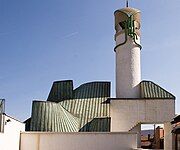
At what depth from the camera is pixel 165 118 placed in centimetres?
2497

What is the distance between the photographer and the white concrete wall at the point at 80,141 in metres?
21.3

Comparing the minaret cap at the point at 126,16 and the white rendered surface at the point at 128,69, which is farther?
the minaret cap at the point at 126,16

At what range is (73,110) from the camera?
2667 cm

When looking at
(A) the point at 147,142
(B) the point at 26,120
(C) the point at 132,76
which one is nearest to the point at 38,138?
(B) the point at 26,120

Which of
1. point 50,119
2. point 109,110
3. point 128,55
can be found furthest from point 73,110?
point 128,55

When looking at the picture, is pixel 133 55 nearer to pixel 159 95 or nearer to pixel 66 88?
pixel 159 95

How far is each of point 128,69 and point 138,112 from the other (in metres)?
4.20

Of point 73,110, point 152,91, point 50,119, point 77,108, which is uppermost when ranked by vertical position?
point 152,91

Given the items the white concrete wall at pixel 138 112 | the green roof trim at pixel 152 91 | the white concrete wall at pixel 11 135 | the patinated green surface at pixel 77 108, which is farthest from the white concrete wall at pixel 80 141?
the green roof trim at pixel 152 91

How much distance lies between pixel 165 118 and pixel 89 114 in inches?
248

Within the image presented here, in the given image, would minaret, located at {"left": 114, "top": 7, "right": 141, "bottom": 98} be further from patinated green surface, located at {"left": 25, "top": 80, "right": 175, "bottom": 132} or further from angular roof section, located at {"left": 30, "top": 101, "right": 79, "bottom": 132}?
angular roof section, located at {"left": 30, "top": 101, "right": 79, "bottom": 132}

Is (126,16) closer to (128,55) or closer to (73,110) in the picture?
(128,55)

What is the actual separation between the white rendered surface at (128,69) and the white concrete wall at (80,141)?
6.11m

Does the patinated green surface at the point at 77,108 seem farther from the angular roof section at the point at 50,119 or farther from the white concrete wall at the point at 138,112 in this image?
the white concrete wall at the point at 138,112
